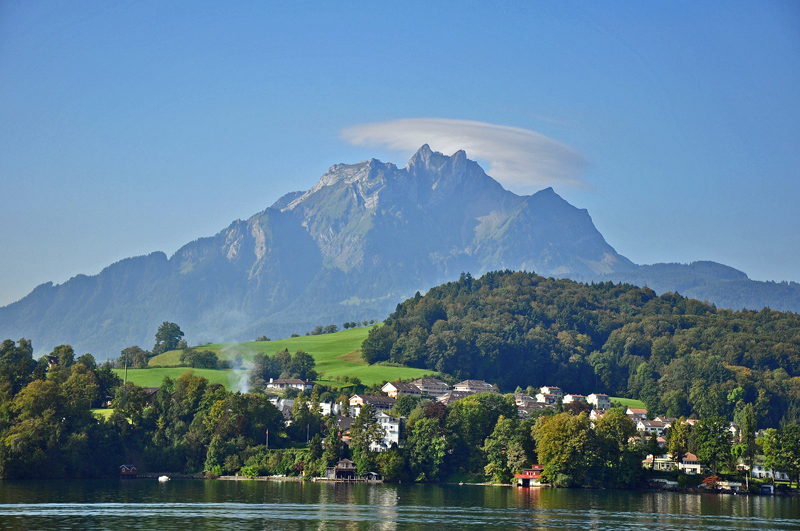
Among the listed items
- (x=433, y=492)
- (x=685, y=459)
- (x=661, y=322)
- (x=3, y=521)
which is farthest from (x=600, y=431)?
(x=661, y=322)

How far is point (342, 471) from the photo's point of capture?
99312 millimetres

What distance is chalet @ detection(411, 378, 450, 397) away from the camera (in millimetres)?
152125

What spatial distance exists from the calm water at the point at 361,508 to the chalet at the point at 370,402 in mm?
39532

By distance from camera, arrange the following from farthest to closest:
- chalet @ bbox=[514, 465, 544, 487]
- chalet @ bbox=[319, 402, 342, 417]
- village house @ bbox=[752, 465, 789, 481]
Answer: chalet @ bbox=[319, 402, 342, 417] < village house @ bbox=[752, 465, 789, 481] < chalet @ bbox=[514, 465, 544, 487]

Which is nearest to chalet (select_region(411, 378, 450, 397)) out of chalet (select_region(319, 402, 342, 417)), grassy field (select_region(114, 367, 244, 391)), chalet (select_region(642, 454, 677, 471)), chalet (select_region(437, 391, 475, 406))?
chalet (select_region(437, 391, 475, 406))

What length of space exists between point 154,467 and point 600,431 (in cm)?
4843

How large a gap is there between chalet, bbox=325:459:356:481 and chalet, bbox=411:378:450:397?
50.7 metres

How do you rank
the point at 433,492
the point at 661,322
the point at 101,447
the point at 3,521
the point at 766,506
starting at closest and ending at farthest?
the point at 3,521 < the point at 766,506 < the point at 433,492 < the point at 101,447 < the point at 661,322

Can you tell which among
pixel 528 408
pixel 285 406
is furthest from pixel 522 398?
pixel 285 406

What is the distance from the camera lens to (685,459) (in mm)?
99125

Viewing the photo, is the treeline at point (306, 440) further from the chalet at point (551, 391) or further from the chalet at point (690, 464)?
the chalet at point (551, 391)

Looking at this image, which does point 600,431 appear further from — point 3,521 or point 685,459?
point 3,521

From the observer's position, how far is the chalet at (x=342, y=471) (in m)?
99.2

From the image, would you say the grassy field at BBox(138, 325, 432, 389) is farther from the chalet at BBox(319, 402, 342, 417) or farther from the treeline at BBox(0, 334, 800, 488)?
the treeline at BBox(0, 334, 800, 488)
